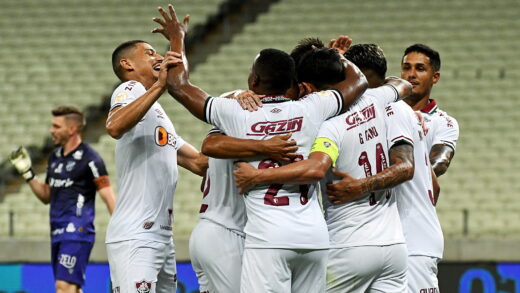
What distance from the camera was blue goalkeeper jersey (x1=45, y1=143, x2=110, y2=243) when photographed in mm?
8258

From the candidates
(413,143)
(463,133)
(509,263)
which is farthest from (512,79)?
(413,143)

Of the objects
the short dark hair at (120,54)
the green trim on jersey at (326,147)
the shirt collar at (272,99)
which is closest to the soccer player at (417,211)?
the green trim on jersey at (326,147)

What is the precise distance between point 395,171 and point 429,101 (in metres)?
1.57

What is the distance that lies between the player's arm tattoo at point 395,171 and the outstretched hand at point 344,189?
37mm

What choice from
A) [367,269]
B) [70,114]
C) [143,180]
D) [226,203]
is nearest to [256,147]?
[226,203]

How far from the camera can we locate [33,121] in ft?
45.7

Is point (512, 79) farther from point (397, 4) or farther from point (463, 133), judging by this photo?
point (397, 4)

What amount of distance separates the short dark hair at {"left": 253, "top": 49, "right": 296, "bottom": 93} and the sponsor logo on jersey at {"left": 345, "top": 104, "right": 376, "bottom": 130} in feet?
1.38

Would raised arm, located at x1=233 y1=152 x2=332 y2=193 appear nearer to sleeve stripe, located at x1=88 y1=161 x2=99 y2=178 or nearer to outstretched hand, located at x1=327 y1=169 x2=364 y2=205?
outstretched hand, located at x1=327 y1=169 x2=364 y2=205

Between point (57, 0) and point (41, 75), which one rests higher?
point (57, 0)

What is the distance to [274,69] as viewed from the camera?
14.9ft

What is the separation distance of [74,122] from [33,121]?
5.62 m

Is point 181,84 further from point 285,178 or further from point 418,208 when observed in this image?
point 418,208

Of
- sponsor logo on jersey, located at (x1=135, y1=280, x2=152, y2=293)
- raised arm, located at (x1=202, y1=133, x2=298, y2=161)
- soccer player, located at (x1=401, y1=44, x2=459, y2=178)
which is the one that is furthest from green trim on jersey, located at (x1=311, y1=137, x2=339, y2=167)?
soccer player, located at (x1=401, y1=44, x2=459, y2=178)
